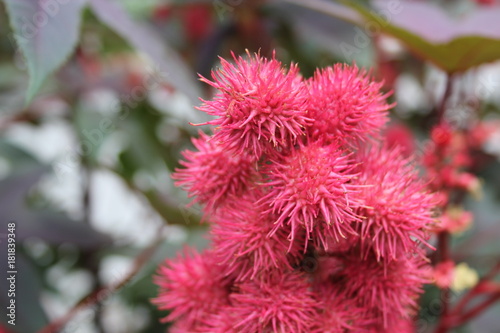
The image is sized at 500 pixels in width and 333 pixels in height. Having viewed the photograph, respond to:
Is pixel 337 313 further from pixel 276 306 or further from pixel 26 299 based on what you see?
pixel 26 299

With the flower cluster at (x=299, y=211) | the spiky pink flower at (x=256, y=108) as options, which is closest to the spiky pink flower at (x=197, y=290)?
the flower cluster at (x=299, y=211)

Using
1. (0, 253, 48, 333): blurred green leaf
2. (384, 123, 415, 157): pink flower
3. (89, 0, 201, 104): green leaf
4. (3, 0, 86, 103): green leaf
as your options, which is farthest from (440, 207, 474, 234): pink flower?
(0, 253, 48, 333): blurred green leaf

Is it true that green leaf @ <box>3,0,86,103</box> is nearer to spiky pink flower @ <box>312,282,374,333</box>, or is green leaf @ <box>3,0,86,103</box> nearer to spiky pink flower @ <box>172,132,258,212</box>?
spiky pink flower @ <box>172,132,258,212</box>

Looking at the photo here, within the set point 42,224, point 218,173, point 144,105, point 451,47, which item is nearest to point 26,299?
point 42,224

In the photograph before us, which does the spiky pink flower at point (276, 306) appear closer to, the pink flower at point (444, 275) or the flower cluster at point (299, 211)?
the flower cluster at point (299, 211)

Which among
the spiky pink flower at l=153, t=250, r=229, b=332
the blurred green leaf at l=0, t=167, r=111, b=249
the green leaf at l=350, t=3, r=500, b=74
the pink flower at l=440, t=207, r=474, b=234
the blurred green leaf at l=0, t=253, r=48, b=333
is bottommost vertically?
the blurred green leaf at l=0, t=253, r=48, b=333

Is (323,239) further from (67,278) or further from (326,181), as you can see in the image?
(67,278)
